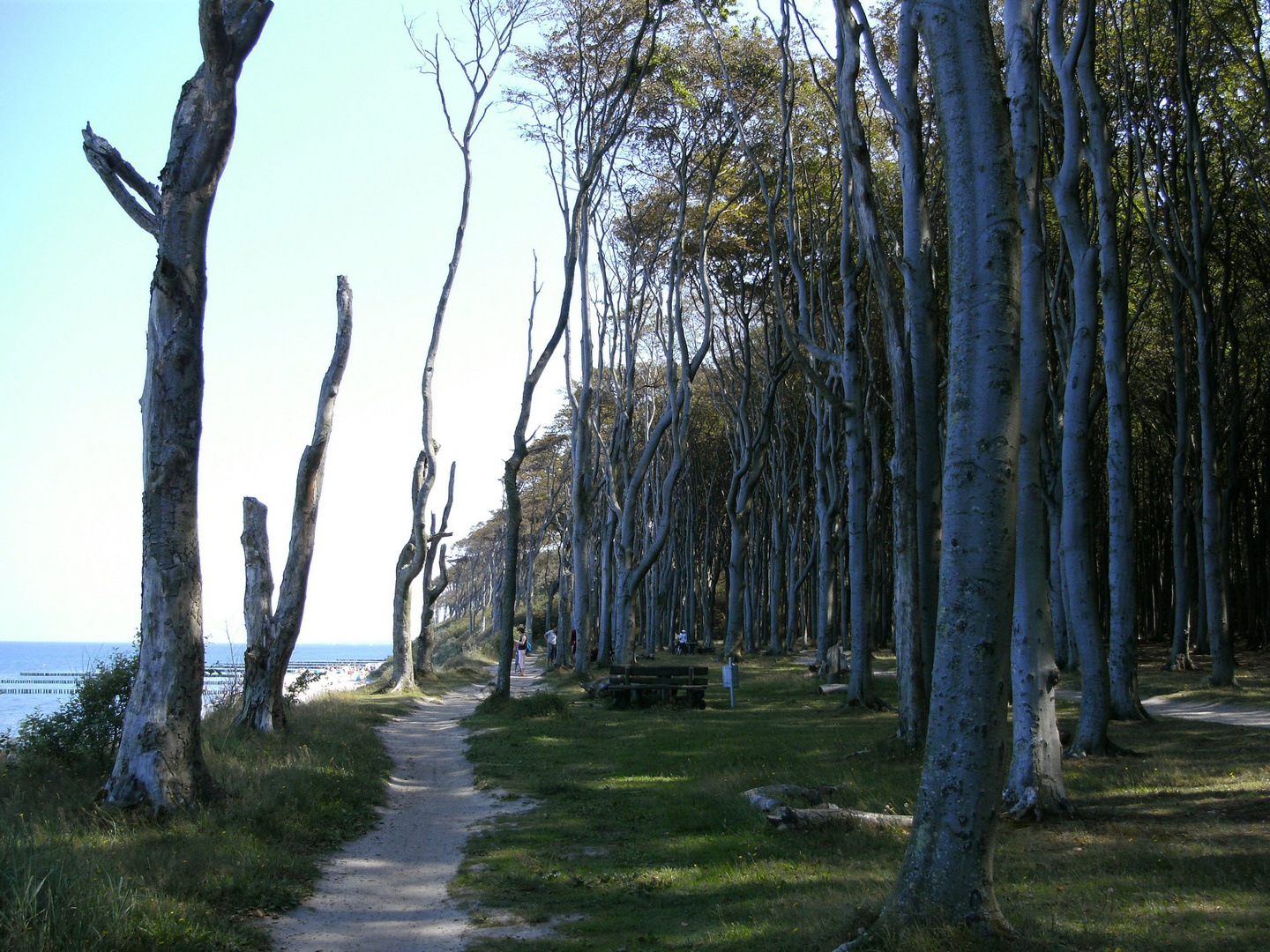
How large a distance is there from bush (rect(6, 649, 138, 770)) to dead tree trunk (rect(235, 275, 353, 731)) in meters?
2.68

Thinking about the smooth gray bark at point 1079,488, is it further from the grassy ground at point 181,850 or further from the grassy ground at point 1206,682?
the grassy ground at point 181,850

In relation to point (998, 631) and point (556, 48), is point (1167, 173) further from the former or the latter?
point (998, 631)

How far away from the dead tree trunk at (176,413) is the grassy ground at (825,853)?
Answer: 2738 mm

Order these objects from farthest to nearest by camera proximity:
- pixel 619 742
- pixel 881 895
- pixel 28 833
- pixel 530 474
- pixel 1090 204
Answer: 1. pixel 530 474
2. pixel 1090 204
3. pixel 619 742
4. pixel 28 833
5. pixel 881 895

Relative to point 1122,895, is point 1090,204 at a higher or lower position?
higher

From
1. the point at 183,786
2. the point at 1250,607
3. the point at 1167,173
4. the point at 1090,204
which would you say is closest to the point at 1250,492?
the point at 1250,607

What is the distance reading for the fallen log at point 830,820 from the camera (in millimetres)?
7184

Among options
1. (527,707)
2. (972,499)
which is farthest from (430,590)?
(972,499)

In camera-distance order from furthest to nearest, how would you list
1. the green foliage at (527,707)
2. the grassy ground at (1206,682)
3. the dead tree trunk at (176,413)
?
the green foliage at (527,707)
the grassy ground at (1206,682)
the dead tree trunk at (176,413)

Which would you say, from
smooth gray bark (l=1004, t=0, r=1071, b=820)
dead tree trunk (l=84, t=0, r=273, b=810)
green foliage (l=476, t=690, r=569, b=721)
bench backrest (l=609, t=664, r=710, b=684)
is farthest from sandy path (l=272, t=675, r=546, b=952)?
bench backrest (l=609, t=664, r=710, b=684)

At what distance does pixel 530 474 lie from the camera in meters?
47.2

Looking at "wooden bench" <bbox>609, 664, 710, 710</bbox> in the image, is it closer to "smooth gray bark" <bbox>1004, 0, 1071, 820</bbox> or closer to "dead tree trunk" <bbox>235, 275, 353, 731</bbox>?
"dead tree trunk" <bbox>235, 275, 353, 731</bbox>

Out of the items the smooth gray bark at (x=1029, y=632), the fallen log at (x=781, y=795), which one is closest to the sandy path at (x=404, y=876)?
the fallen log at (x=781, y=795)

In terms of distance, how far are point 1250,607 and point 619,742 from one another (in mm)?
24331
